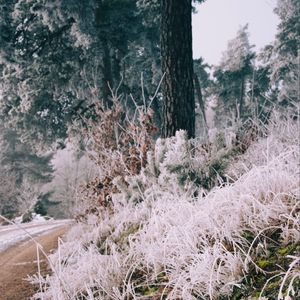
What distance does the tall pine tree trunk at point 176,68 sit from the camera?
6453mm

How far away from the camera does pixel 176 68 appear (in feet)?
21.2

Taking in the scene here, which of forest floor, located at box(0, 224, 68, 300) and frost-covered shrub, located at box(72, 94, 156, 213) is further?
frost-covered shrub, located at box(72, 94, 156, 213)

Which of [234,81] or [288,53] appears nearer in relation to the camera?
[288,53]

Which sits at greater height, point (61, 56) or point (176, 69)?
point (61, 56)

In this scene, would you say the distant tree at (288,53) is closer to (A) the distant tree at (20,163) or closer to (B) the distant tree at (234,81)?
(B) the distant tree at (234,81)

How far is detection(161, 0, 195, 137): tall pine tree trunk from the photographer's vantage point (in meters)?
6.45

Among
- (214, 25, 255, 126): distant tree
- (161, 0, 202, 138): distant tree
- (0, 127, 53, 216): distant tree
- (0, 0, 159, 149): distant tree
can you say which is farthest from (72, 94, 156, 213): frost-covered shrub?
(0, 127, 53, 216): distant tree

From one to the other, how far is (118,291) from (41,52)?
40.1 ft

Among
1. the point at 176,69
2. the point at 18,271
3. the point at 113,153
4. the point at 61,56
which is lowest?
the point at 18,271

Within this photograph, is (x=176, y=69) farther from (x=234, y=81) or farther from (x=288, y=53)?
(x=234, y=81)

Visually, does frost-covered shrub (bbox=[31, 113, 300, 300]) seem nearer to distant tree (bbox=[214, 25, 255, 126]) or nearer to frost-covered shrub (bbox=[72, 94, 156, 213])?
frost-covered shrub (bbox=[72, 94, 156, 213])

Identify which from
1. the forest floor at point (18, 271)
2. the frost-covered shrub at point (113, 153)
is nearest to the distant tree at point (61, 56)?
the frost-covered shrub at point (113, 153)

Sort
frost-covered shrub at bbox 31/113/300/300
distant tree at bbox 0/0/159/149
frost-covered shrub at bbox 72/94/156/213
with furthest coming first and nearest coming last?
distant tree at bbox 0/0/159/149 → frost-covered shrub at bbox 72/94/156/213 → frost-covered shrub at bbox 31/113/300/300

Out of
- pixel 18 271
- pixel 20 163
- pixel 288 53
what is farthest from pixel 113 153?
pixel 20 163
